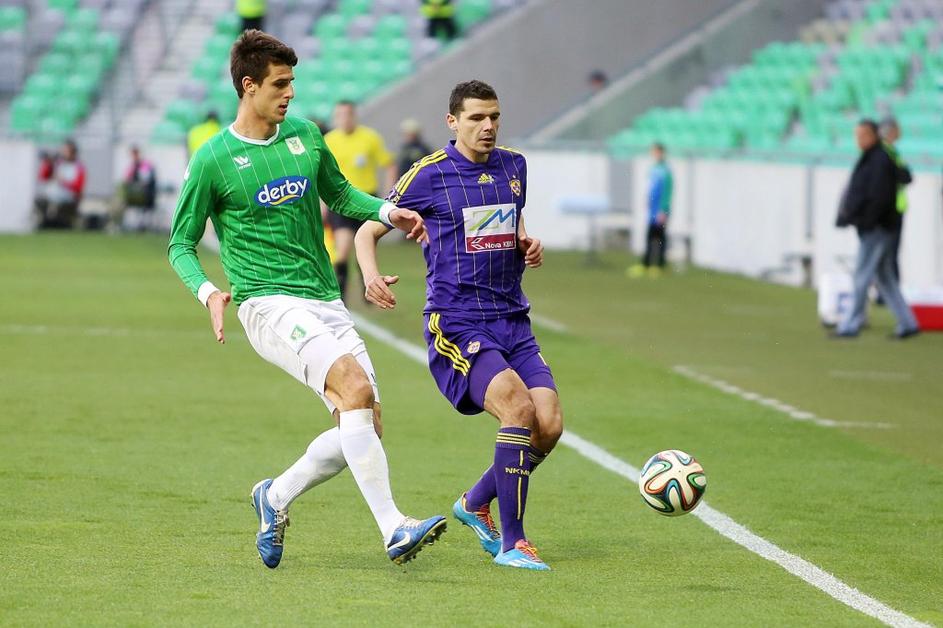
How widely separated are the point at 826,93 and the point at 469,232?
21024 millimetres

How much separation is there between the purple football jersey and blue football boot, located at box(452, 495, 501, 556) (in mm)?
783

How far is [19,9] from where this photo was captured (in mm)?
38312

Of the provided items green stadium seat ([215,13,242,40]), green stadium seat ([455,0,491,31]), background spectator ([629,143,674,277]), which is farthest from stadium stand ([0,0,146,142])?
background spectator ([629,143,674,277])

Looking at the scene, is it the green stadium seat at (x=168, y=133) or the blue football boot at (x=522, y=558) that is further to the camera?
the green stadium seat at (x=168, y=133)

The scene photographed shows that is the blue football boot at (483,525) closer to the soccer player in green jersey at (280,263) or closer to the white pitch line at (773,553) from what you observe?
the soccer player in green jersey at (280,263)

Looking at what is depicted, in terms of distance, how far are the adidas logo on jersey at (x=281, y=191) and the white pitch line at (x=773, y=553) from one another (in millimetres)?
2292

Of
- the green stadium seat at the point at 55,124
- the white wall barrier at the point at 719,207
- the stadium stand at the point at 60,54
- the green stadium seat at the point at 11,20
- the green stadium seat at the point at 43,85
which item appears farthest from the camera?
the green stadium seat at the point at 11,20

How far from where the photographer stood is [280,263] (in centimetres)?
670

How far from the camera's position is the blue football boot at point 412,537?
6.32m

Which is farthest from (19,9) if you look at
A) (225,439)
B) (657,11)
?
(225,439)

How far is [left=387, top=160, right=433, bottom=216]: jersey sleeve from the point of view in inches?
276

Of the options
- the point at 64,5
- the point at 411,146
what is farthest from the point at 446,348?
the point at 64,5

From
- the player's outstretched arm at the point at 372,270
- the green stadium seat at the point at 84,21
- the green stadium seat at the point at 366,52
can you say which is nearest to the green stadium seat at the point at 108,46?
the green stadium seat at the point at 84,21

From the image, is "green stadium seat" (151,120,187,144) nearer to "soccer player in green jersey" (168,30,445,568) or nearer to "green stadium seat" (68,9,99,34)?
"green stadium seat" (68,9,99,34)
